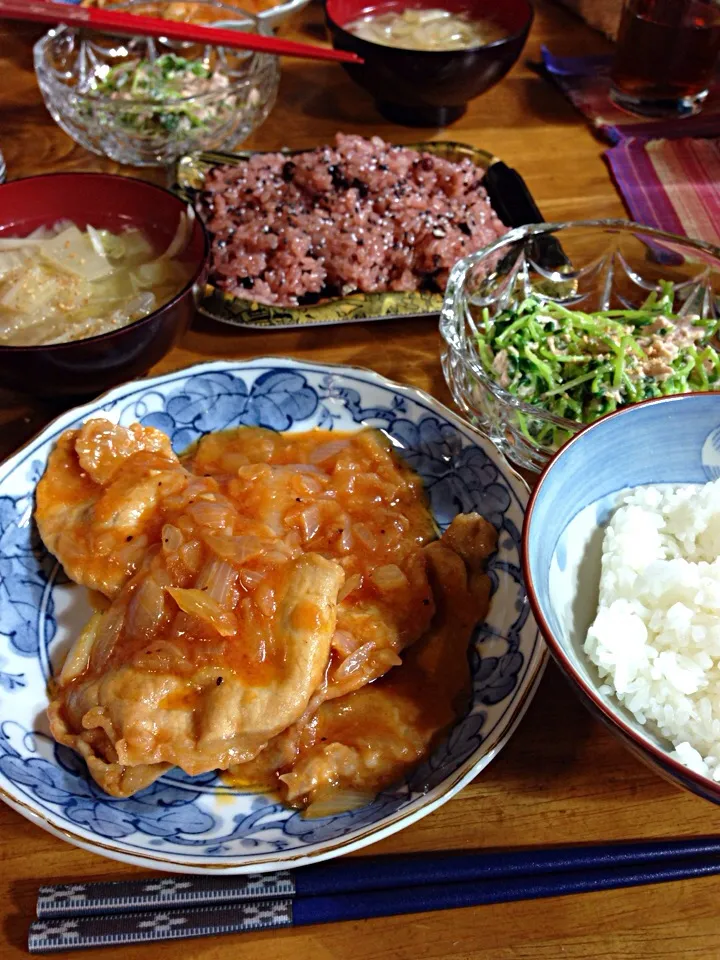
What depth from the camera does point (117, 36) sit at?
14.2 ft

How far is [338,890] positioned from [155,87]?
3942 mm

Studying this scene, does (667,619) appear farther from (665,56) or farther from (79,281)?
(665,56)

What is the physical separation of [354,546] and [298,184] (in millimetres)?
2031

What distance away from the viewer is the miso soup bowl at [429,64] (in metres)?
3.85

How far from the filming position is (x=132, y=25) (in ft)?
11.7

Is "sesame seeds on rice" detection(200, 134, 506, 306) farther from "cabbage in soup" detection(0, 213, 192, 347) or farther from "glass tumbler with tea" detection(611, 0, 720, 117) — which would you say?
"glass tumbler with tea" detection(611, 0, 720, 117)

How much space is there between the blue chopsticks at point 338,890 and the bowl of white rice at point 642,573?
12.1 inches

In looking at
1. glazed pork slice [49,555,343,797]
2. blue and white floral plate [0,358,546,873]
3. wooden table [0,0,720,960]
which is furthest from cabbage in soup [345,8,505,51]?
glazed pork slice [49,555,343,797]

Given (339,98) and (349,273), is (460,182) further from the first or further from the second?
(339,98)

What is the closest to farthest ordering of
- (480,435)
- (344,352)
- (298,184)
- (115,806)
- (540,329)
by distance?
(115,806)
(480,435)
(540,329)
(344,352)
(298,184)

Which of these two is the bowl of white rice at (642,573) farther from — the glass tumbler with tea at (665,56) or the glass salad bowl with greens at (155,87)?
the glass tumbler with tea at (665,56)

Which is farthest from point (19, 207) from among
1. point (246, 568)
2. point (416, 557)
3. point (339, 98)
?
point (339, 98)

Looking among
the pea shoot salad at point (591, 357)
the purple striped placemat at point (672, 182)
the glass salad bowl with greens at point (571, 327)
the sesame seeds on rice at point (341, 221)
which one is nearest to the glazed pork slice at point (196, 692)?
the glass salad bowl with greens at point (571, 327)

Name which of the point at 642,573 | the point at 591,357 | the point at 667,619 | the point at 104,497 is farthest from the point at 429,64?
the point at 667,619
